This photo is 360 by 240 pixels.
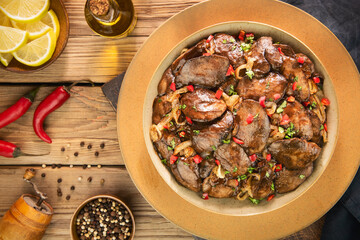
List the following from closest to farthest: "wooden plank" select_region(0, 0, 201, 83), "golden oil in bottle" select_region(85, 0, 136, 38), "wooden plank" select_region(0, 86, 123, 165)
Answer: "golden oil in bottle" select_region(85, 0, 136, 38) → "wooden plank" select_region(0, 0, 201, 83) → "wooden plank" select_region(0, 86, 123, 165)

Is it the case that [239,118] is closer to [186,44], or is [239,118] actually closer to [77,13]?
[186,44]

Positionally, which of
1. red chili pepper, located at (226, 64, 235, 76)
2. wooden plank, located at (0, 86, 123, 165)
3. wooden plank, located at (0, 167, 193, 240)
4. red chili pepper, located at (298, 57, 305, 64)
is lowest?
wooden plank, located at (0, 167, 193, 240)

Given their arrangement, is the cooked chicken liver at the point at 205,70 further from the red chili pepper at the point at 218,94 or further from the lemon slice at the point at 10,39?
the lemon slice at the point at 10,39

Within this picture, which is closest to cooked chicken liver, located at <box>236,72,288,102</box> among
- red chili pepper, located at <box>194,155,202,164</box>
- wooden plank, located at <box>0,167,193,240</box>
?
red chili pepper, located at <box>194,155,202,164</box>

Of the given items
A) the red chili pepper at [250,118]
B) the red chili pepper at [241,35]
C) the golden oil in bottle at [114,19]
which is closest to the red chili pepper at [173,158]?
the red chili pepper at [250,118]

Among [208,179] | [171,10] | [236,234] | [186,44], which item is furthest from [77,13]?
[236,234]

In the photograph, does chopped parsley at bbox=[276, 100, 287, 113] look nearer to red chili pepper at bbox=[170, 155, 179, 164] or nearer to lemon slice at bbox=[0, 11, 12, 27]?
red chili pepper at bbox=[170, 155, 179, 164]
